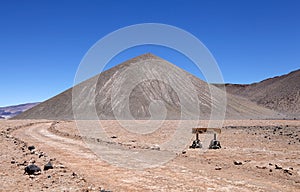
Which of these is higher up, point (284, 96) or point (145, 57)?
point (145, 57)

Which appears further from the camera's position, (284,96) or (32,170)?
(284,96)

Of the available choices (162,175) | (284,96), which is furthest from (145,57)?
(162,175)

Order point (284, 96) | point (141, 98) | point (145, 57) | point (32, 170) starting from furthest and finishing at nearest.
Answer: point (284, 96) → point (145, 57) → point (141, 98) → point (32, 170)

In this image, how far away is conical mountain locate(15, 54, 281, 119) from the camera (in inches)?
4186

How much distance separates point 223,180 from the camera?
39.3 ft

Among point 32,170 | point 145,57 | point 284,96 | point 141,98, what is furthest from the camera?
point 284,96

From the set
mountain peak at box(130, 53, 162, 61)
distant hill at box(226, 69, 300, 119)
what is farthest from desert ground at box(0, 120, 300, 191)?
distant hill at box(226, 69, 300, 119)

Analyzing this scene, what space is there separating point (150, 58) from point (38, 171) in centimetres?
13237

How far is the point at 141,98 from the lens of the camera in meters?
112

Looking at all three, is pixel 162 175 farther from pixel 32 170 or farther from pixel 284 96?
pixel 284 96

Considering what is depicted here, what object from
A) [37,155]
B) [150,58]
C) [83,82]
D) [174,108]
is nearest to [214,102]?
[174,108]

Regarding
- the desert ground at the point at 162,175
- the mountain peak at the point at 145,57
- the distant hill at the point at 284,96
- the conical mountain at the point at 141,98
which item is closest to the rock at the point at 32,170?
the desert ground at the point at 162,175

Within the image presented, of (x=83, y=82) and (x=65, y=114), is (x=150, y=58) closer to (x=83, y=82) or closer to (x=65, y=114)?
(x=83, y=82)

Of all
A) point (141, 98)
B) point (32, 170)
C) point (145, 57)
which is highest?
point (145, 57)
